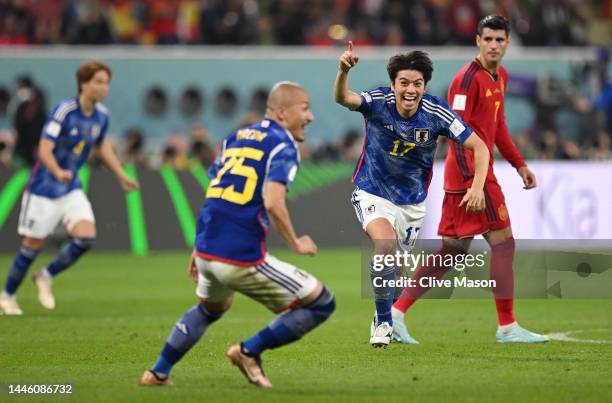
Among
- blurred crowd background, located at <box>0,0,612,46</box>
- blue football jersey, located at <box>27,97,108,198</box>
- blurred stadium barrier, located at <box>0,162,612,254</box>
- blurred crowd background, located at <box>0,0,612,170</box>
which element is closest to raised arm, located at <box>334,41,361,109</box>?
blue football jersey, located at <box>27,97,108,198</box>

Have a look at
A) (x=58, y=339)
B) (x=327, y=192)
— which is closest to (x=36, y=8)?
(x=327, y=192)

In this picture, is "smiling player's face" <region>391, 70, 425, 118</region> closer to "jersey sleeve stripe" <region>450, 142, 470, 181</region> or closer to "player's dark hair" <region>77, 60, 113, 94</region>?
"jersey sleeve stripe" <region>450, 142, 470, 181</region>

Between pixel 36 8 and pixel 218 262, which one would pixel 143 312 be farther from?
pixel 36 8

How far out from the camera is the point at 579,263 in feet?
36.2

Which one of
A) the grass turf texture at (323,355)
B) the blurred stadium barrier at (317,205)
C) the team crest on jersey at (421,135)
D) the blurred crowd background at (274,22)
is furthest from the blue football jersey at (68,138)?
the blurred crowd background at (274,22)

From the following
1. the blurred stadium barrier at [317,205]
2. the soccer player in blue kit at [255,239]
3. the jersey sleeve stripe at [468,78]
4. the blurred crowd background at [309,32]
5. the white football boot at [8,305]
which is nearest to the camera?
the soccer player in blue kit at [255,239]

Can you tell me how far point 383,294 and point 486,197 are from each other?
4.72ft

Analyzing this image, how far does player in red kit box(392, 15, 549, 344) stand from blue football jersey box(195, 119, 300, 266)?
313 centimetres

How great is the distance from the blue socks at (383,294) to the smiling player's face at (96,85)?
442 cm

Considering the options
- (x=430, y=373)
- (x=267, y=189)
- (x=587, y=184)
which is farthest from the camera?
(x=587, y=184)

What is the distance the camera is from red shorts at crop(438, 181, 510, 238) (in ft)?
33.3

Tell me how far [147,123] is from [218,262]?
22241mm

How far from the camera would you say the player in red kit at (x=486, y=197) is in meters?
10.1

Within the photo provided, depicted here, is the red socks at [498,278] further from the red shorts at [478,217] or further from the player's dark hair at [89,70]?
the player's dark hair at [89,70]
